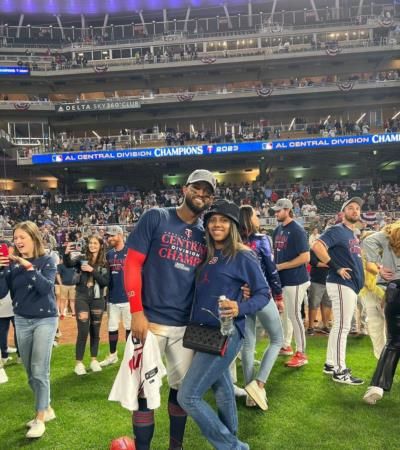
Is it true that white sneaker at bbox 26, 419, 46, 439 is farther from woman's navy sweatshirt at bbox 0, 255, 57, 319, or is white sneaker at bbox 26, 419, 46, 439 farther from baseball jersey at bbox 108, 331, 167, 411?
baseball jersey at bbox 108, 331, 167, 411

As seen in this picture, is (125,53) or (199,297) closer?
(199,297)

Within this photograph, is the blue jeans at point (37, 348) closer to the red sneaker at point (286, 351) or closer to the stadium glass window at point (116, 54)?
the red sneaker at point (286, 351)

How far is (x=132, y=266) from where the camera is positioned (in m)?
2.99

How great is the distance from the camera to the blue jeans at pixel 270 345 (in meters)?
4.41

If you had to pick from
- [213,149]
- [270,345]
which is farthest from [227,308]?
[213,149]

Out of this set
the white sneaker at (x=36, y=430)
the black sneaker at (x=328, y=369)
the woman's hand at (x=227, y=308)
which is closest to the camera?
the woman's hand at (x=227, y=308)

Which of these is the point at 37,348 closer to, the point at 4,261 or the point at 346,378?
the point at 4,261

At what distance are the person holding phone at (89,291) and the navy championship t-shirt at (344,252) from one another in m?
2.95

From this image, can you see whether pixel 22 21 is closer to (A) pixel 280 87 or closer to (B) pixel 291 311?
(A) pixel 280 87

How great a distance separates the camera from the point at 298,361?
561cm

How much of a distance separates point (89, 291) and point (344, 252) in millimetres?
3366

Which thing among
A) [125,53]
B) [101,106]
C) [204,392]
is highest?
[125,53]

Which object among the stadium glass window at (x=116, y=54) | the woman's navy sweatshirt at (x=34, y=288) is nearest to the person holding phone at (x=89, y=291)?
the woman's navy sweatshirt at (x=34, y=288)

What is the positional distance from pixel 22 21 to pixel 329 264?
155ft
